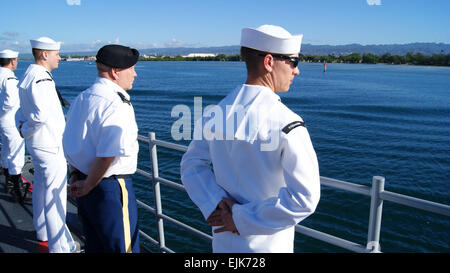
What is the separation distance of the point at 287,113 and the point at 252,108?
0.43 ft

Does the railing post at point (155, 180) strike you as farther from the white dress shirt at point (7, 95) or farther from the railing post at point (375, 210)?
the white dress shirt at point (7, 95)

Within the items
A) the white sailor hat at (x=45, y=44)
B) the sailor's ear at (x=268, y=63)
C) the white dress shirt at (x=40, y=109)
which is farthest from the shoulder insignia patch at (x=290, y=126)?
the white sailor hat at (x=45, y=44)

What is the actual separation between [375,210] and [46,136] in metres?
2.58

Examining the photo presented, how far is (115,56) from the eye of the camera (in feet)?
7.00

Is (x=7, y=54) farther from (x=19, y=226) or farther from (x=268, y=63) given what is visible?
(x=268, y=63)

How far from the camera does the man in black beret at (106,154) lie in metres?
2.04

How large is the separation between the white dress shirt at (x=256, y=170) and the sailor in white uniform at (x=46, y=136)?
194 centimetres

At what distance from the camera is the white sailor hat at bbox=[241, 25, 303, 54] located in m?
1.36

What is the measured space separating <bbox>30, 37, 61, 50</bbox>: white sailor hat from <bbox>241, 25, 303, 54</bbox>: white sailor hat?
2315mm

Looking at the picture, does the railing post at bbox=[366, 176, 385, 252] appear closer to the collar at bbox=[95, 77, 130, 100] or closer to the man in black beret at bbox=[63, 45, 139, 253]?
the man in black beret at bbox=[63, 45, 139, 253]

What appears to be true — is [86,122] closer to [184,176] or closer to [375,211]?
[184,176]

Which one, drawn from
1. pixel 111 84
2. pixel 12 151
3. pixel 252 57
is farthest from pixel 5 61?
pixel 252 57

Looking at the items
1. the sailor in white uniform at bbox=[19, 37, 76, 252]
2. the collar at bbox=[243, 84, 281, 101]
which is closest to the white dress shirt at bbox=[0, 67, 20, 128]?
the sailor in white uniform at bbox=[19, 37, 76, 252]

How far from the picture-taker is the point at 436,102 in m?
31.2
